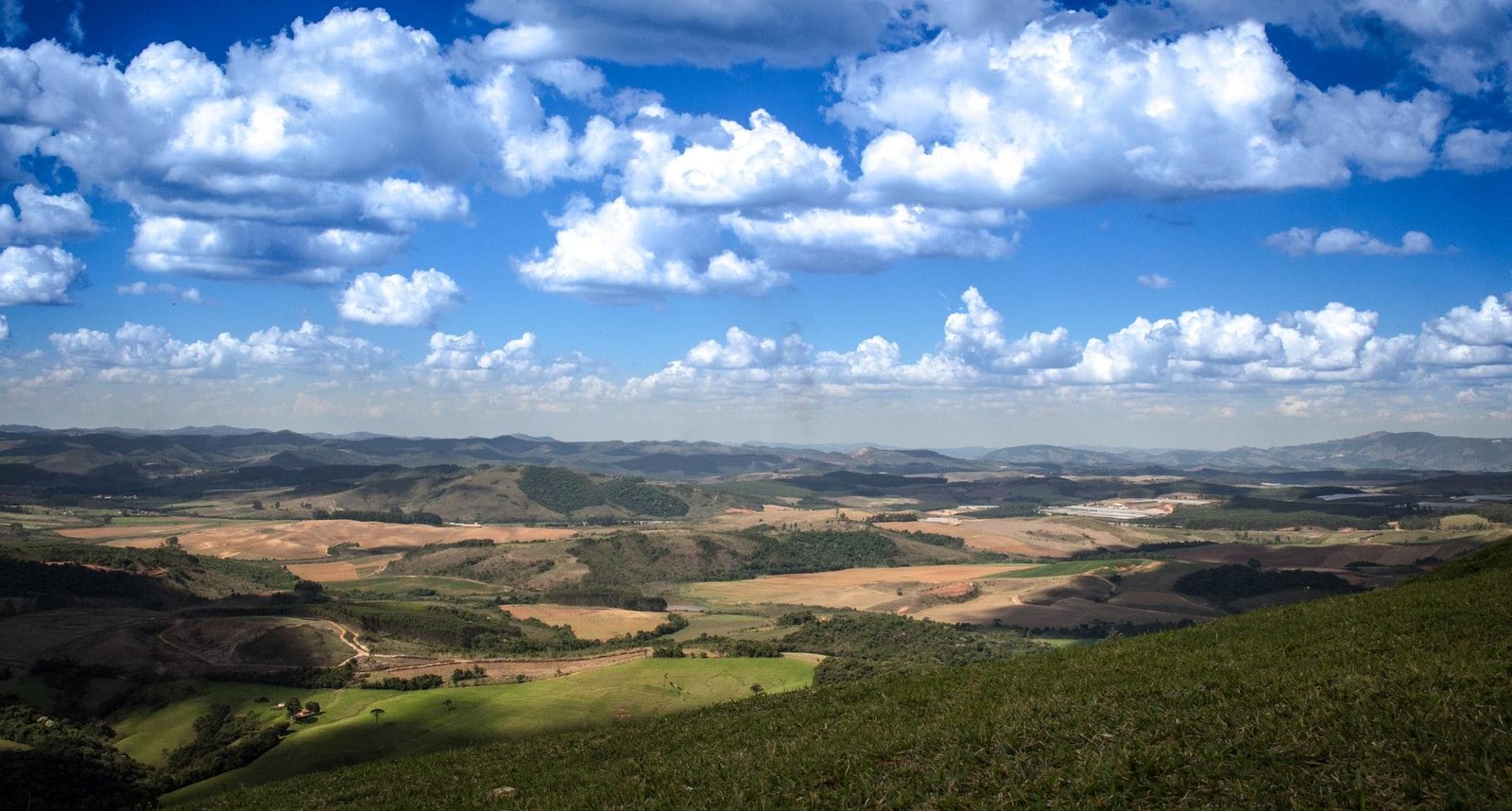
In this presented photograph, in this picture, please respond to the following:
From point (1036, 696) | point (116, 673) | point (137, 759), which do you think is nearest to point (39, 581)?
point (116, 673)

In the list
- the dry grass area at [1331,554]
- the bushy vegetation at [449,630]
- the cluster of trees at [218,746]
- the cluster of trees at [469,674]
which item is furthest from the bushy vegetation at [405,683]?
the dry grass area at [1331,554]

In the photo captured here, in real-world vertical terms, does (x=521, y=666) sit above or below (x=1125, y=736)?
below

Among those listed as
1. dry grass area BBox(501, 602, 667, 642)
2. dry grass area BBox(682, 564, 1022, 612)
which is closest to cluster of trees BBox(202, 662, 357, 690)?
dry grass area BBox(501, 602, 667, 642)

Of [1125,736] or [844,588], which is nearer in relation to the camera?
[1125,736]

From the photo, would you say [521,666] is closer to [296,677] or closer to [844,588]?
[296,677]

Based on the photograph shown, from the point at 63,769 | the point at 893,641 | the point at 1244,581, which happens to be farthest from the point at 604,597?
the point at 63,769

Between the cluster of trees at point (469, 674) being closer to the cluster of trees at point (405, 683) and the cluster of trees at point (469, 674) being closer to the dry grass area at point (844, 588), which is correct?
the cluster of trees at point (405, 683)

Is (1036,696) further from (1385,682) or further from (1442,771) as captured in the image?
(1442,771)
